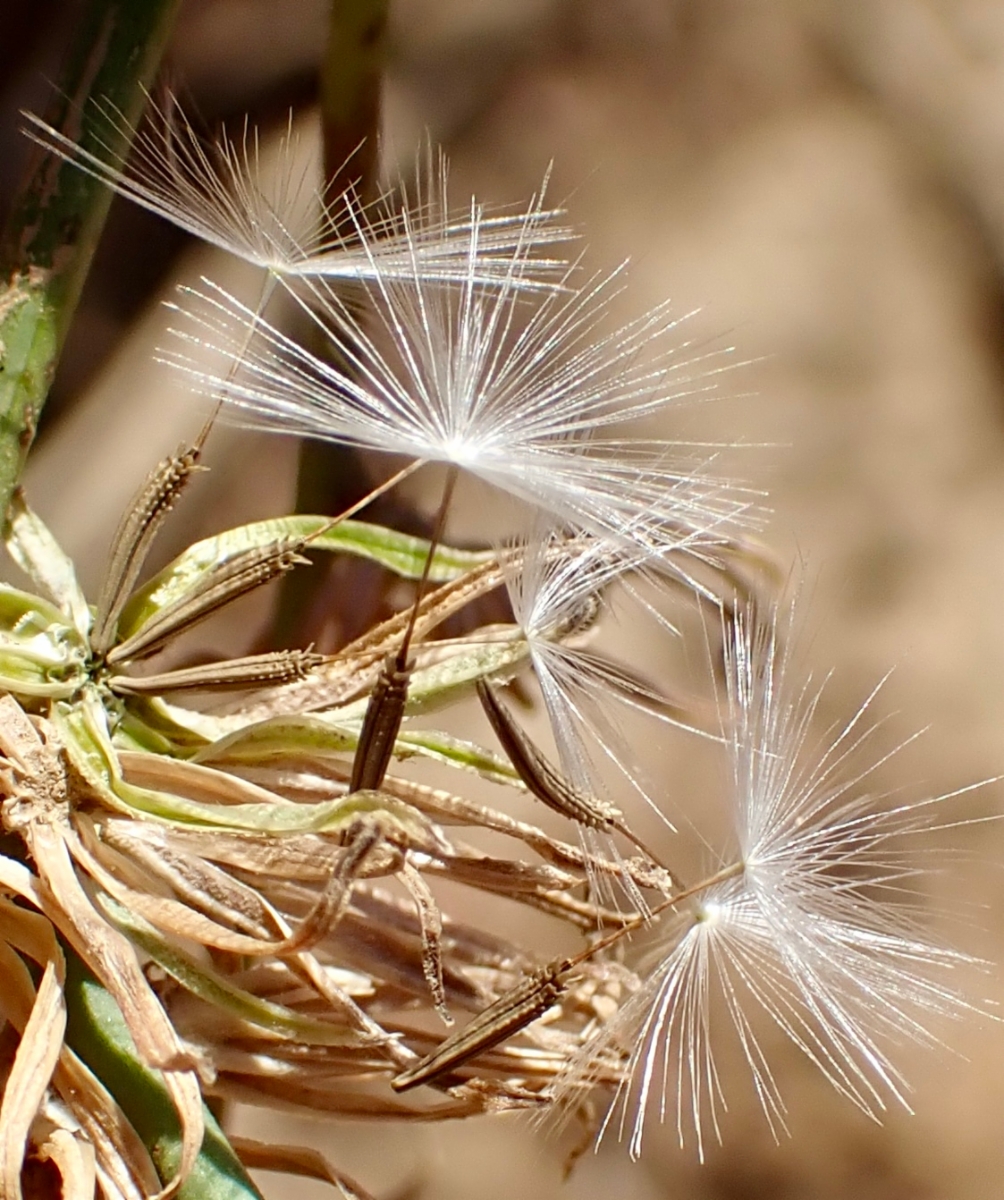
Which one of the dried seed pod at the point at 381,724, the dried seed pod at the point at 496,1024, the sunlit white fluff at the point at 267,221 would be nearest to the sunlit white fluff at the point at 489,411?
the sunlit white fluff at the point at 267,221

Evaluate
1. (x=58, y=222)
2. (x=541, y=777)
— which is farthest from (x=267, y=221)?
(x=541, y=777)

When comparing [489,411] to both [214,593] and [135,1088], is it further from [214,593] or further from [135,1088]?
[135,1088]

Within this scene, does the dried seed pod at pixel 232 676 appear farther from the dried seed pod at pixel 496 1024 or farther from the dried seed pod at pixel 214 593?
the dried seed pod at pixel 496 1024

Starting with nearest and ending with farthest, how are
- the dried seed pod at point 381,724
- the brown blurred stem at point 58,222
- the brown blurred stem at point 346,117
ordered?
the dried seed pod at point 381,724
the brown blurred stem at point 58,222
the brown blurred stem at point 346,117

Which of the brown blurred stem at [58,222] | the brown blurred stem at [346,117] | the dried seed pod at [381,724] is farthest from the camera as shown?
the brown blurred stem at [346,117]

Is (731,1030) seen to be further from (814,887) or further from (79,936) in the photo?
(79,936)

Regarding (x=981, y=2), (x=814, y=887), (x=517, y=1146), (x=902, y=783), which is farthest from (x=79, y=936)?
(x=981, y=2)

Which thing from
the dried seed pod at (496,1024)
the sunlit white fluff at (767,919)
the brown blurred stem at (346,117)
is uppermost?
the brown blurred stem at (346,117)
